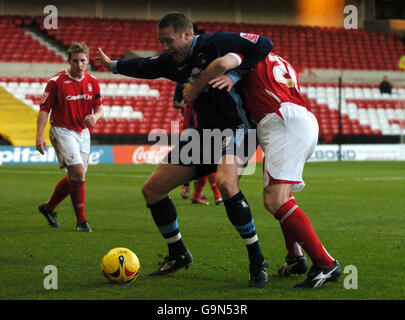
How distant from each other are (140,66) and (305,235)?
173 cm

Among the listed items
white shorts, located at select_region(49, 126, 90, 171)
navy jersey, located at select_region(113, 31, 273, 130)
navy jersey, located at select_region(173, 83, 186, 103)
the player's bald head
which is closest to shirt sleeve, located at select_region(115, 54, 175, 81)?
navy jersey, located at select_region(113, 31, 273, 130)

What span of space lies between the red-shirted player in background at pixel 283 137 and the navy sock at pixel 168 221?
0.79 metres

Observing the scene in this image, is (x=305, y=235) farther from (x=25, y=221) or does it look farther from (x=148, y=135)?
(x=148, y=135)

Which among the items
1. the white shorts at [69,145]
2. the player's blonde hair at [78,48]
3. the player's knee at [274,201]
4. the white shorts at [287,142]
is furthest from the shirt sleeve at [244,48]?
Answer: the white shorts at [69,145]

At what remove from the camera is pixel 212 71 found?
4.61 meters

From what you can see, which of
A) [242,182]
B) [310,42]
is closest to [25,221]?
[242,182]

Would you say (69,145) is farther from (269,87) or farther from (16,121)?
(16,121)

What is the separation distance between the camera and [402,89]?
31.3m

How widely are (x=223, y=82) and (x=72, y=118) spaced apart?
375 centimetres

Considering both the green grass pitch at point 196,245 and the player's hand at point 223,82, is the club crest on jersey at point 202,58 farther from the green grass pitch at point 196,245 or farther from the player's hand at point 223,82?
the green grass pitch at point 196,245

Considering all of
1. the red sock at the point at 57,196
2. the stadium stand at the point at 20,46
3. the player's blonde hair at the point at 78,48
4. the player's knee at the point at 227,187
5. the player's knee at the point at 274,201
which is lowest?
the red sock at the point at 57,196

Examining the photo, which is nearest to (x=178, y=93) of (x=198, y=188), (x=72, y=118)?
(x=198, y=188)

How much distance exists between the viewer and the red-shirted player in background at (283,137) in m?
4.79

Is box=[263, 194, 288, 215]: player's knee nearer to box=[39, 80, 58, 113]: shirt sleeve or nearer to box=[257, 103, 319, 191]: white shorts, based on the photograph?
box=[257, 103, 319, 191]: white shorts
